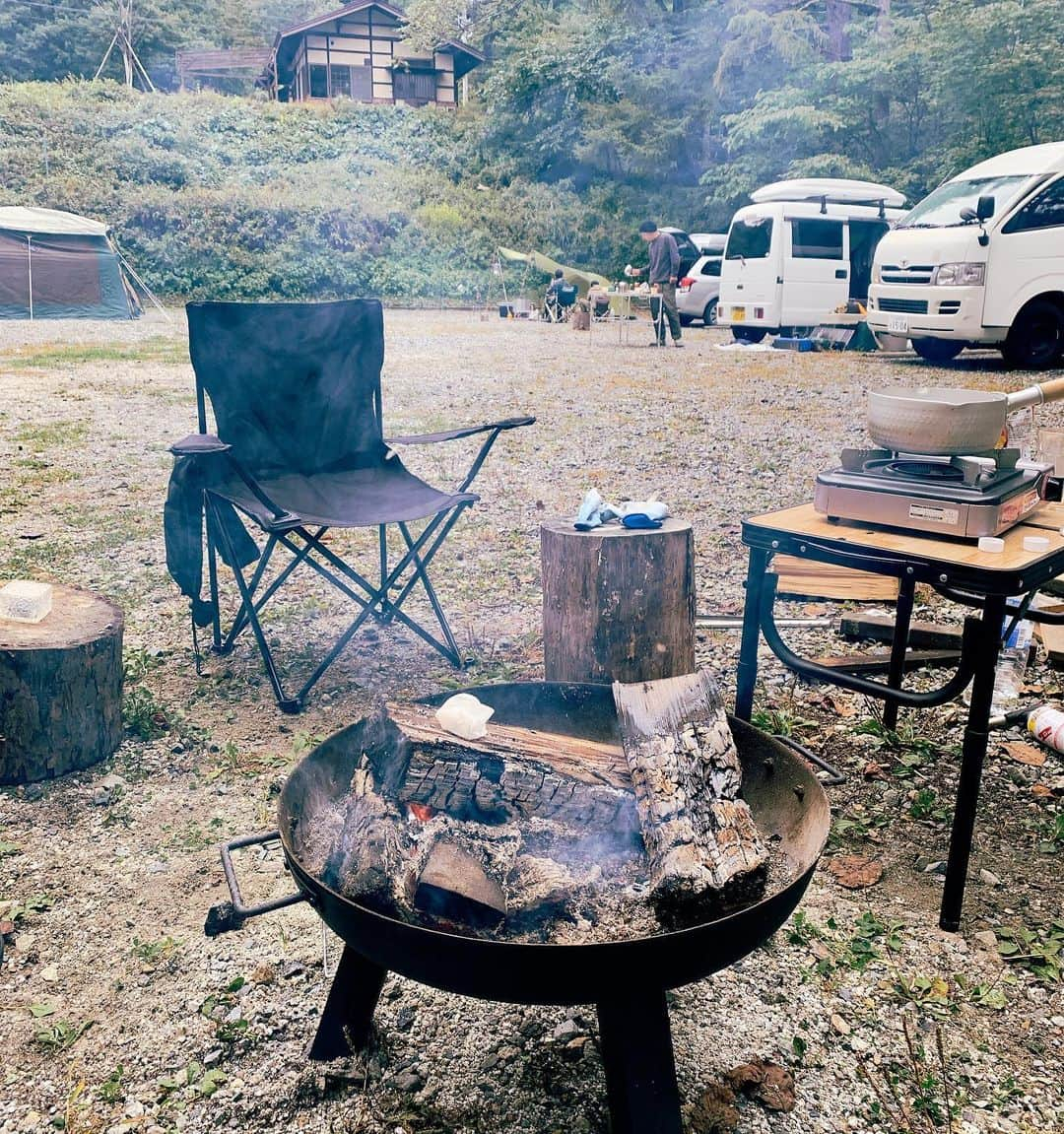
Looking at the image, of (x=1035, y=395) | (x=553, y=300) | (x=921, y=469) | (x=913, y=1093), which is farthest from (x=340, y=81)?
(x=913, y=1093)

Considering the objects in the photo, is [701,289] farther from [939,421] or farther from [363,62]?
[939,421]

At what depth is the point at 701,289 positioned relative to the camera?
42.4 ft

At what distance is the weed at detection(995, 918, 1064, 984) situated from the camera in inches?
58.6

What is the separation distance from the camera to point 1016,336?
748 centimetres

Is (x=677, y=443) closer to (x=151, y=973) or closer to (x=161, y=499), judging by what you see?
(x=161, y=499)

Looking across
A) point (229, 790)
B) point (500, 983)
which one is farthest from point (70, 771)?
point (500, 983)

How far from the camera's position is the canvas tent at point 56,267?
11383 mm

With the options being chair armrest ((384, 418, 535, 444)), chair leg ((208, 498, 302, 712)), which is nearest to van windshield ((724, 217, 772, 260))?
chair armrest ((384, 418, 535, 444))

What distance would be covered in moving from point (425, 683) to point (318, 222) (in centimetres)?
1197

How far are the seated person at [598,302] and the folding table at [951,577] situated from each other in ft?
40.5

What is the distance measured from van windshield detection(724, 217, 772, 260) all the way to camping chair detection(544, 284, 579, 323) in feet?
12.7

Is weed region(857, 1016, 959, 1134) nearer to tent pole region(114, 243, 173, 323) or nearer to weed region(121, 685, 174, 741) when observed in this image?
weed region(121, 685, 174, 741)

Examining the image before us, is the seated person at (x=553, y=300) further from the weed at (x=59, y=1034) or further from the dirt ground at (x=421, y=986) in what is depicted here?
the weed at (x=59, y=1034)

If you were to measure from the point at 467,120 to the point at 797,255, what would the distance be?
652cm
